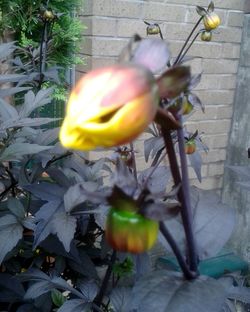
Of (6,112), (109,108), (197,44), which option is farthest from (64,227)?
(197,44)

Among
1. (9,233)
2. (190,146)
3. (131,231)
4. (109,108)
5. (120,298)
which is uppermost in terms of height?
(109,108)

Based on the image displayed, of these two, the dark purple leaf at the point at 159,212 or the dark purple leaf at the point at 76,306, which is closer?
the dark purple leaf at the point at 159,212

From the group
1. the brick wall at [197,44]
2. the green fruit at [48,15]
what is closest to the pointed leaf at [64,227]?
the green fruit at [48,15]

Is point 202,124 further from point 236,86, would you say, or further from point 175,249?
point 175,249

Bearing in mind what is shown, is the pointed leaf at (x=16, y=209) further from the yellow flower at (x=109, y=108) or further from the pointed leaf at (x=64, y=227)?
the yellow flower at (x=109, y=108)

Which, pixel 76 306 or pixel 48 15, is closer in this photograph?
pixel 76 306

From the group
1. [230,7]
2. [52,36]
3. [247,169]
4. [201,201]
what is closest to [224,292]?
[201,201]

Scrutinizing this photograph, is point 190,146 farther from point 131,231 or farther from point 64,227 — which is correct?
point 131,231

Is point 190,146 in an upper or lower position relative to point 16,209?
upper
